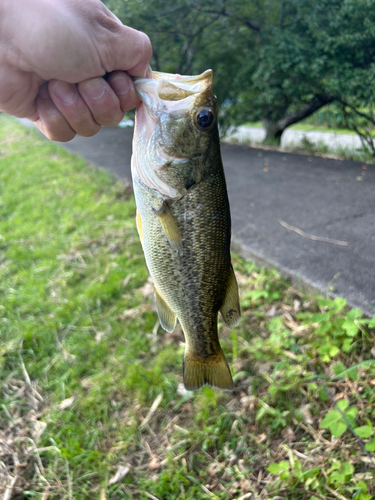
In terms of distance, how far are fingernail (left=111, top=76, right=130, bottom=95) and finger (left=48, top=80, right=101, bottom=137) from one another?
185 millimetres

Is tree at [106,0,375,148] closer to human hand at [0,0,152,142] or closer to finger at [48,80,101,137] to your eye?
human hand at [0,0,152,142]

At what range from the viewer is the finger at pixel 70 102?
174cm

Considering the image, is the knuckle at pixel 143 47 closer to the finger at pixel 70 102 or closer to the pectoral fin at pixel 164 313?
the finger at pixel 70 102

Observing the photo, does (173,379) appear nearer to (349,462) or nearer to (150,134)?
(349,462)

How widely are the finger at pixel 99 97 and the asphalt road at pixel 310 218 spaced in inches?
85.4

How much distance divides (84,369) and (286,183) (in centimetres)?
415

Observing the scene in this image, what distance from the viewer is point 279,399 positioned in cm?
231

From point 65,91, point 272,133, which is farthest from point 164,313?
point 272,133

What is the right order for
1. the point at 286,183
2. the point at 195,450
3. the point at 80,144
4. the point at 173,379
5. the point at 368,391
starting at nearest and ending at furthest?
the point at 368,391, the point at 195,450, the point at 173,379, the point at 286,183, the point at 80,144

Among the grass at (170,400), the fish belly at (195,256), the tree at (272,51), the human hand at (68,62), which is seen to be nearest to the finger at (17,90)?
the human hand at (68,62)

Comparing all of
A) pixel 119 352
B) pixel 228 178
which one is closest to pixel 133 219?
pixel 228 178

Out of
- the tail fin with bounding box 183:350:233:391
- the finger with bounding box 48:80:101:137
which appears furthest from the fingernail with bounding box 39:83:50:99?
the tail fin with bounding box 183:350:233:391

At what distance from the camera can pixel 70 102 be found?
1.75 meters

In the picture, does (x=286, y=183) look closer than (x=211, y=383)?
No
